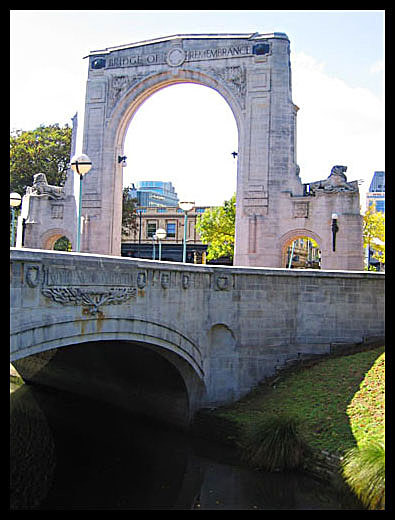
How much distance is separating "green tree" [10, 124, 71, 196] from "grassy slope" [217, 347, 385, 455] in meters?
26.3

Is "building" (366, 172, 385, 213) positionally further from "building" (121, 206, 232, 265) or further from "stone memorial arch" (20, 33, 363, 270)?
"stone memorial arch" (20, 33, 363, 270)

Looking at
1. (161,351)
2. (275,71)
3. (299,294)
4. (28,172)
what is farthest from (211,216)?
(161,351)

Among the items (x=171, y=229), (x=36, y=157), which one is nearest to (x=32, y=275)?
(x=36, y=157)

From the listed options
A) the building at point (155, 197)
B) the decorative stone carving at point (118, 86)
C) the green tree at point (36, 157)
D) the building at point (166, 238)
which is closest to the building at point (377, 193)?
the building at point (155, 197)

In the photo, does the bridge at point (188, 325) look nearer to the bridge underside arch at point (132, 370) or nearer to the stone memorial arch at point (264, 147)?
the bridge underside arch at point (132, 370)

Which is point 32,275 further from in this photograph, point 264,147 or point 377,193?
point 377,193

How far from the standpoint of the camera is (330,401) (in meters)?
14.4

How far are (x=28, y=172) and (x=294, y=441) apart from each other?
30.0m

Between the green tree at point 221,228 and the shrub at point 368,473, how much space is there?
26.9m

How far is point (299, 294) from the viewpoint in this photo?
17578 mm

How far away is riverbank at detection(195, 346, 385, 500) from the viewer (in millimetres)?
12500

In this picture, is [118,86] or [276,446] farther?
[118,86]

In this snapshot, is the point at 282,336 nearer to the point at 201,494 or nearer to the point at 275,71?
the point at 201,494

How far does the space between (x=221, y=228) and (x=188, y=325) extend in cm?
2377
